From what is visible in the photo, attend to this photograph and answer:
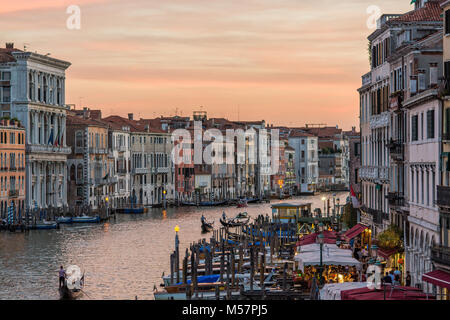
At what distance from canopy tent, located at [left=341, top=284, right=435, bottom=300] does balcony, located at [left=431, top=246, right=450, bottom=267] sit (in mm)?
1808

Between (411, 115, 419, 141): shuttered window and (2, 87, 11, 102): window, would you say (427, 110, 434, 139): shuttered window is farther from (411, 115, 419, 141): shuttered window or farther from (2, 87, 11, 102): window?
(2, 87, 11, 102): window

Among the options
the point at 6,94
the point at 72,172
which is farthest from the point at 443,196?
the point at 72,172

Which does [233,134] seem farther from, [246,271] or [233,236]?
[246,271]

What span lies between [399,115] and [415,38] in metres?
1.78

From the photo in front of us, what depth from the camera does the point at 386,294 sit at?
12.0 metres

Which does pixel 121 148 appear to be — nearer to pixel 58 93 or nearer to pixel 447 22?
pixel 58 93

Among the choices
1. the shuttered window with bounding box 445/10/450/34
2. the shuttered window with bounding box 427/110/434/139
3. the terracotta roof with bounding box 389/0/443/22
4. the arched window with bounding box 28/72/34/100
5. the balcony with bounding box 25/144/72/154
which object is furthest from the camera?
the arched window with bounding box 28/72/34/100

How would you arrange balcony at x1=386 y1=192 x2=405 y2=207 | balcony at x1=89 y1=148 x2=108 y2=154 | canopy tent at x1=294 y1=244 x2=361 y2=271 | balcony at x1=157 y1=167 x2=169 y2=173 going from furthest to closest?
1. balcony at x1=157 y1=167 x2=169 y2=173
2. balcony at x1=89 y1=148 x2=108 y2=154
3. balcony at x1=386 y1=192 x2=405 y2=207
4. canopy tent at x1=294 y1=244 x2=361 y2=271

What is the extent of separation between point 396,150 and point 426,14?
3151mm

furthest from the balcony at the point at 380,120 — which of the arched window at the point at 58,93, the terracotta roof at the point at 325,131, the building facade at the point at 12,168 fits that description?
the terracotta roof at the point at 325,131

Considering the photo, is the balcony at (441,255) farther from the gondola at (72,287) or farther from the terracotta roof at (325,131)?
the terracotta roof at (325,131)

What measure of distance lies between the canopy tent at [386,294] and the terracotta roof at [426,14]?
10.4 metres

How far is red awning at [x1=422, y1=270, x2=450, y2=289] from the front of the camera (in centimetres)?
1379

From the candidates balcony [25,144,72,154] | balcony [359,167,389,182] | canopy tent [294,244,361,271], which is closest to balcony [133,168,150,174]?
balcony [25,144,72,154]
